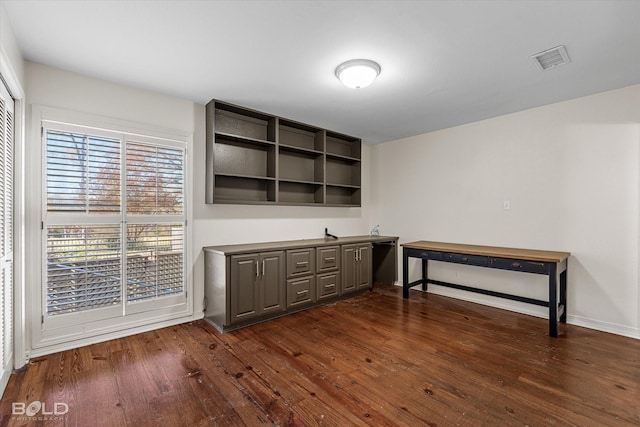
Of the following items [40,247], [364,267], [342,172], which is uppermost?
[342,172]

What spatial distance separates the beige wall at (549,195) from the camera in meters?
2.94

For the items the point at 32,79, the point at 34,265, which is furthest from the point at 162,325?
the point at 32,79

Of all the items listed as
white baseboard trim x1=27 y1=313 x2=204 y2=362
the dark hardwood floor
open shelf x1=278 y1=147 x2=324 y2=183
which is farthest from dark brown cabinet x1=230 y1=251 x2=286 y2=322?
open shelf x1=278 y1=147 x2=324 y2=183

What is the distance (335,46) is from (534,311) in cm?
356

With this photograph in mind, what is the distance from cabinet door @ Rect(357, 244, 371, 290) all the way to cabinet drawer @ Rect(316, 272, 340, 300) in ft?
1.46

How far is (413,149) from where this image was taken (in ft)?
15.4

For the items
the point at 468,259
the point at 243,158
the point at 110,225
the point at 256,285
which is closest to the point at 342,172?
→ the point at 243,158

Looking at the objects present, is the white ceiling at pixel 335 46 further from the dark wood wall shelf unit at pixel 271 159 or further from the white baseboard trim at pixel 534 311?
the white baseboard trim at pixel 534 311

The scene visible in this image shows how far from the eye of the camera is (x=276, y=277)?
132 inches

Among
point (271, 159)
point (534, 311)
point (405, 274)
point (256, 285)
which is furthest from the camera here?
point (405, 274)

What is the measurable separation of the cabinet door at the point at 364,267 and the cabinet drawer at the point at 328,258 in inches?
17.6

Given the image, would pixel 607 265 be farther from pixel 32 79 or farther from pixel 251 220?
pixel 32 79

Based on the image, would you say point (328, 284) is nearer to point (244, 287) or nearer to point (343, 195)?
point (244, 287)

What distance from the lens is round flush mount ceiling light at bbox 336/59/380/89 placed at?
7.86ft
